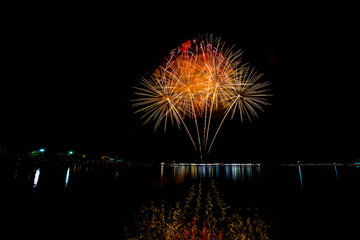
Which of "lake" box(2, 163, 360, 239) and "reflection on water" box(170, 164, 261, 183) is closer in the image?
"lake" box(2, 163, 360, 239)

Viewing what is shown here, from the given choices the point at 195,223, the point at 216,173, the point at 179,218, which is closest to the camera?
the point at 195,223

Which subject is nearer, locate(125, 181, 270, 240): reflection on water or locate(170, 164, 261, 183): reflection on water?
locate(125, 181, 270, 240): reflection on water

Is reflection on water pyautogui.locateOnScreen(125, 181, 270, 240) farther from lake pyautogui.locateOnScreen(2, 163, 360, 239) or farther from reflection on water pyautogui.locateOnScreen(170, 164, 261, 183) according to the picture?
reflection on water pyautogui.locateOnScreen(170, 164, 261, 183)

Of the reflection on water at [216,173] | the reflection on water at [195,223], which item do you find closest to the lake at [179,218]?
the reflection on water at [195,223]

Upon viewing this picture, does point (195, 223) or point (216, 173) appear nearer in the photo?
point (195, 223)

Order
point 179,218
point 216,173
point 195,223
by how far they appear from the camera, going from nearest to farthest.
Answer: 1. point 195,223
2. point 179,218
3. point 216,173

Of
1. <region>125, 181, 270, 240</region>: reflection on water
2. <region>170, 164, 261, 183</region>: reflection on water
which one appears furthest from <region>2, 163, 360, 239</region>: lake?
<region>170, 164, 261, 183</region>: reflection on water

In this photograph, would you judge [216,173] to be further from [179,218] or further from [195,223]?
[195,223]

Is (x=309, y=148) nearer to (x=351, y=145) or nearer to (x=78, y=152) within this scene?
(x=351, y=145)

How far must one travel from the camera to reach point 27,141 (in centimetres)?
3356

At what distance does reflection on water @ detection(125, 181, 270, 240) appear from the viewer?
12.6 ft

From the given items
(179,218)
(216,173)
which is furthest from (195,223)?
(216,173)

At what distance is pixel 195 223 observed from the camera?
14.8ft

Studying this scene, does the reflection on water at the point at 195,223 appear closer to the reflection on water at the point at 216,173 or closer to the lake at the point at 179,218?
the lake at the point at 179,218
